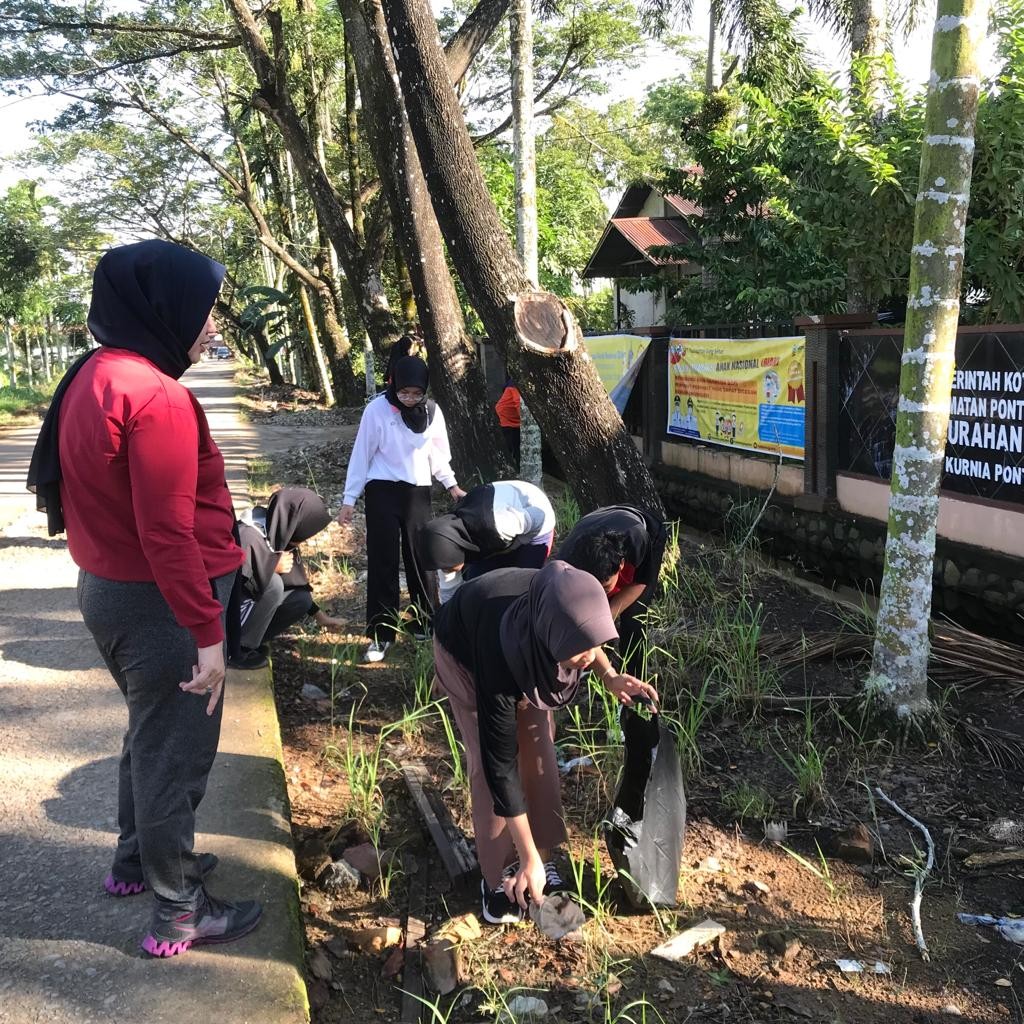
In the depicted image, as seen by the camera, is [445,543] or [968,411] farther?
[968,411]

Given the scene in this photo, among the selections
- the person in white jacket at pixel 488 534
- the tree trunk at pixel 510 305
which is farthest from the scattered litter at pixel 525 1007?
the tree trunk at pixel 510 305

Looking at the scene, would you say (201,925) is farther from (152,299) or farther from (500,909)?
(152,299)

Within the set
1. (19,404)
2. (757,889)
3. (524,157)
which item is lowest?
(19,404)

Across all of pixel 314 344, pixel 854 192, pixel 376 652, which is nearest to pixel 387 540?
pixel 376 652

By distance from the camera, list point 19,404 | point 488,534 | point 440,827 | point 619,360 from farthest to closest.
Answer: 1. point 19,404
2. point 619,360
3. point 488,534
4. point 440,827

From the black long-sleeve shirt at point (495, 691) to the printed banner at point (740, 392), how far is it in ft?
14.7

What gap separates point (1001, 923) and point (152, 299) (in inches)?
117

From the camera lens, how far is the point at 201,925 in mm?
2455

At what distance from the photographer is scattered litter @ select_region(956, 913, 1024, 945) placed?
281cm

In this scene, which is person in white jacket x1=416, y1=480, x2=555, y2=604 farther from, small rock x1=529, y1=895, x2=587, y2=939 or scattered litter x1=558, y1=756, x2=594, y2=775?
small rock x1=529, y1=895, x2=587, y2=939

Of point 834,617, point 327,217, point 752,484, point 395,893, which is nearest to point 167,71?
point 327,217

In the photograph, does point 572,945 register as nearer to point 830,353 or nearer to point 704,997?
point 704,997

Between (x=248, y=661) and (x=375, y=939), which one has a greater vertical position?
(x=248, y=661)

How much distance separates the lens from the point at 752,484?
719cm
